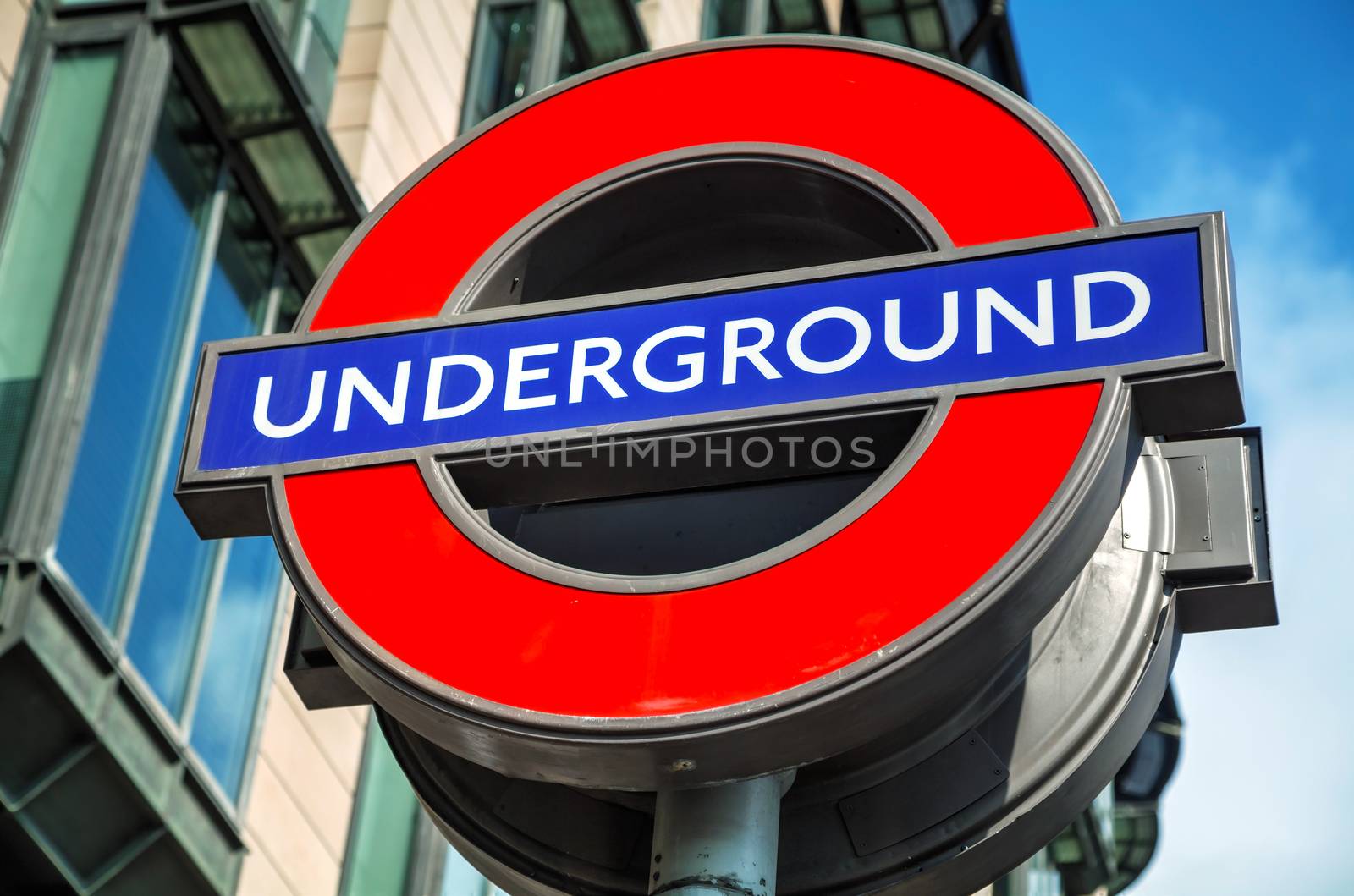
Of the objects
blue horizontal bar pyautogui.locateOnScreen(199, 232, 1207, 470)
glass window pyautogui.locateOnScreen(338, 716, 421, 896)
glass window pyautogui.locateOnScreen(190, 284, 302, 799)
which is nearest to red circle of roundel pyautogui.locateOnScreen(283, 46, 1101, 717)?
blue horizontal bar pyautogui.locateOnScreen(199, 232, 1207, 470)

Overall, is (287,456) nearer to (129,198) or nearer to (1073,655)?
(1073,655)

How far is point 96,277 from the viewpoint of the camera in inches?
324

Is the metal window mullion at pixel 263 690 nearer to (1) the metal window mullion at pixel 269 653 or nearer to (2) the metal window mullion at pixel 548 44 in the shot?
(1) the metal window mullion at pixel 269 653

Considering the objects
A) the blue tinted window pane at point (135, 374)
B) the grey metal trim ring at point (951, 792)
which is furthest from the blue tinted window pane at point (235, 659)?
the grey metal trim ring at point (951, 792)

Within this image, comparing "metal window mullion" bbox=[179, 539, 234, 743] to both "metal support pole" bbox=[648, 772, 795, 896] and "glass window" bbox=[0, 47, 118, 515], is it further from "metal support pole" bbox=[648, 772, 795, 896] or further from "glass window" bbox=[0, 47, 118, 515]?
"metal support pole" bbox=[648, 772, 795, 896]

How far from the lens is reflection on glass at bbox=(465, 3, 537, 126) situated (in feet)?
43.0

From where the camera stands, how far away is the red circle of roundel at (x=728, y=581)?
302 centimetres

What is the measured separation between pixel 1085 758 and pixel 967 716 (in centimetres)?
26

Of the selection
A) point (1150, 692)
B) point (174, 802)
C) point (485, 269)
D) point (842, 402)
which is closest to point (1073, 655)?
point (1150, 692)

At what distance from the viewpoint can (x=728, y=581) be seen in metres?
3.13

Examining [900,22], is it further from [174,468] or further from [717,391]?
[717,391]

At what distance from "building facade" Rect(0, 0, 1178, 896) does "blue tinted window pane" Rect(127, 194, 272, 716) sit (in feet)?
0.06

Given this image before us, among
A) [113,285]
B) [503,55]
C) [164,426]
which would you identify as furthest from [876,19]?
[113,285]

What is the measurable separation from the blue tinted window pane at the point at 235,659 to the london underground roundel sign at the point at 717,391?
5591 mm
